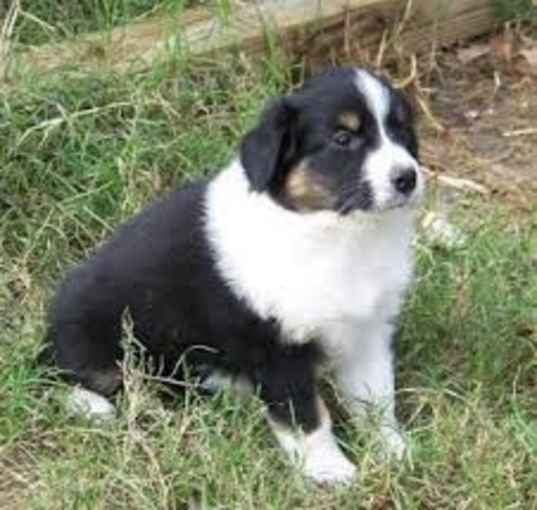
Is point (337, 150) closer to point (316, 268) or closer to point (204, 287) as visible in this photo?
point (316, 268)

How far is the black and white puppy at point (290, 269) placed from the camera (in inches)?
165

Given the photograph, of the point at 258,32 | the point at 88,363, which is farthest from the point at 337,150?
the point at 258,32

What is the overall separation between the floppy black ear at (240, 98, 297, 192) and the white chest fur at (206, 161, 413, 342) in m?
0.12

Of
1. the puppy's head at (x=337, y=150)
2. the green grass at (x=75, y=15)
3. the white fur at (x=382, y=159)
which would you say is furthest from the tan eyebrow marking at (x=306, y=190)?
the green grass at (x=75, y=15)

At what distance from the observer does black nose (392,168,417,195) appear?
13.5 ft

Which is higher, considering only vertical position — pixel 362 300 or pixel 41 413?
pixel 362 300

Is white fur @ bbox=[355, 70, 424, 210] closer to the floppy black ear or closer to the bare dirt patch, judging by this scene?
the floppy black ear

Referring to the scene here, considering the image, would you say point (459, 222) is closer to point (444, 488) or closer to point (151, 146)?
point (151, 146)

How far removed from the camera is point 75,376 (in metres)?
4.80

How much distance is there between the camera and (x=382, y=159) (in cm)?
415

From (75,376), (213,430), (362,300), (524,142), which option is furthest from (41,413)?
(524,142)

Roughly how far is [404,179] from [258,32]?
7.73 ft

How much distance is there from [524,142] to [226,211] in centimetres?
247

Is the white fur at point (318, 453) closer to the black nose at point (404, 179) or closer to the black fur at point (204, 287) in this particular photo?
the black fur at point (204, 287)
